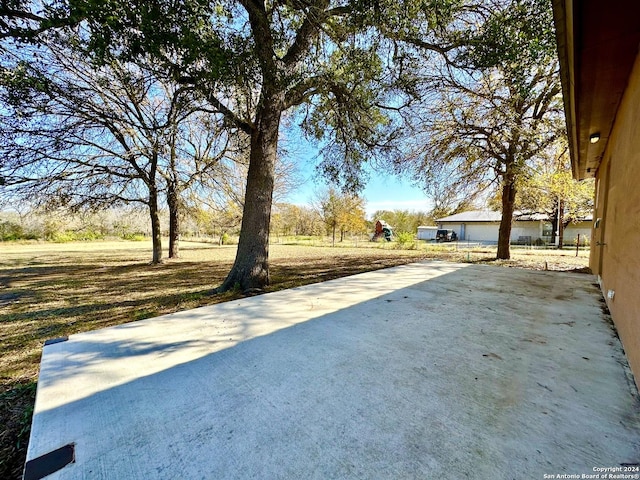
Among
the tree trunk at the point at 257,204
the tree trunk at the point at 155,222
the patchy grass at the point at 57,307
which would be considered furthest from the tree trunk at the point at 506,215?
the tree trunk at the point at 155,222

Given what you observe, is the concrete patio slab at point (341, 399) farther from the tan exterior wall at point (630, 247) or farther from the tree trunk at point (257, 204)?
the tree trunk at point (257, 204)

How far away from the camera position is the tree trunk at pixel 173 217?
9.90 metres

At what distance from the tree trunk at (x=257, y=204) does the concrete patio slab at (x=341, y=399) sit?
2.35 meters

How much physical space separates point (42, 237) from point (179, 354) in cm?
3026

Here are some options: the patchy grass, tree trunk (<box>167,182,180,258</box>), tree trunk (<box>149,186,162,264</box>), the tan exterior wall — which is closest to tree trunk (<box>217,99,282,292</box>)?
the patchy grass

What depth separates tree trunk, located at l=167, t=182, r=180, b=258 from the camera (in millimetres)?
9895

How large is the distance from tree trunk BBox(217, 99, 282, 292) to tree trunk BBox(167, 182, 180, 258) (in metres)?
6.03

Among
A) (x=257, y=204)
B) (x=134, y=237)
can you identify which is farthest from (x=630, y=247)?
(x=134, y=237)

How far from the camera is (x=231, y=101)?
16.5ft

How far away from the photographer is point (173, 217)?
11297 millimetres

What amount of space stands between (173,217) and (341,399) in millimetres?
11621

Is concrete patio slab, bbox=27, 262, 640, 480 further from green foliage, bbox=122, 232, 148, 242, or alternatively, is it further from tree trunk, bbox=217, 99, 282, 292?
green foliage, bbox=122, 232, 148, 242

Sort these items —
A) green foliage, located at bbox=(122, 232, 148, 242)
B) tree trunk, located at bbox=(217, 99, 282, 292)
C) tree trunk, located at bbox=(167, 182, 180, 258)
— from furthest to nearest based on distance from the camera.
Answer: green foliage, located at bbox=(122, 232, 148, 242), tree trunk, located at bbox=(167, 182, 180, 258), tree trunk, located at bbox=(217, 99, 282, 292)

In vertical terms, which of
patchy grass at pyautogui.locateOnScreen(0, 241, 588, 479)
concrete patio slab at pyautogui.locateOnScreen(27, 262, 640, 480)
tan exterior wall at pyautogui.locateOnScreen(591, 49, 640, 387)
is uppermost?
tan exterior wall at pyautogui.locateOnScreen(591, 49, 640, 387)
